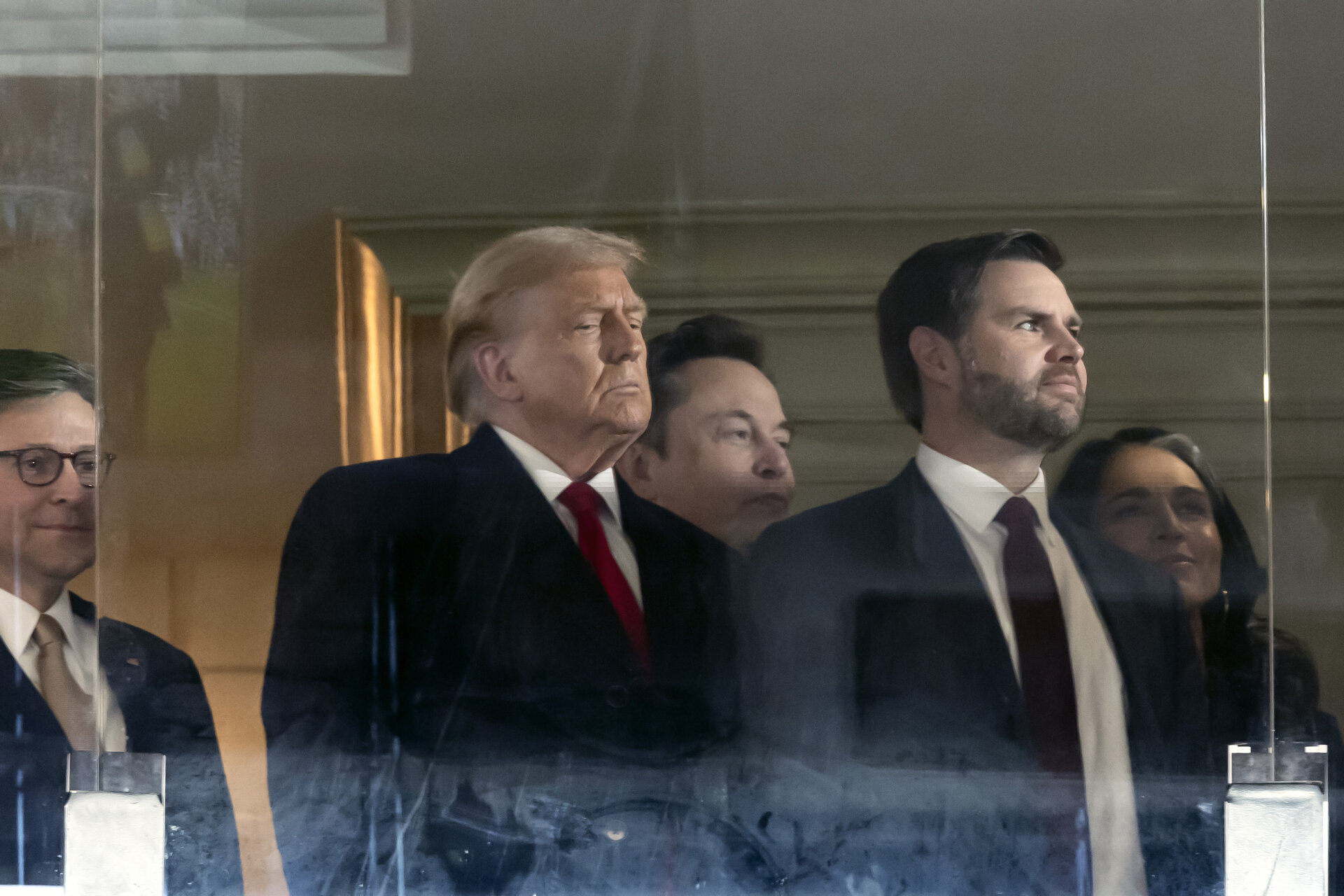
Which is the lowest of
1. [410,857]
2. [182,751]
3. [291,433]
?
[410,857]

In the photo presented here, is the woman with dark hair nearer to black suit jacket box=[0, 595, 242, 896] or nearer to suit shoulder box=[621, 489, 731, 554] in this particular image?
suit shoulder box=[621, 489, 731, 554]

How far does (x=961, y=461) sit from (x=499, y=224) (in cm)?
124

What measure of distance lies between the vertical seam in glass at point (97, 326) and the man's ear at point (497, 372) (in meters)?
1.00

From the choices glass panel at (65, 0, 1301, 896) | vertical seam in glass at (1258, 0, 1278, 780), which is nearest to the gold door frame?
glass panel at (65, 0, 1301, 896)

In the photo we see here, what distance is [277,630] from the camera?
255cm

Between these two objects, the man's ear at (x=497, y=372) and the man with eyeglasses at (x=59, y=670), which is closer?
the man's ear at (x=497, y=372)

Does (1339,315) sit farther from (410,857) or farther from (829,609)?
(410,857)

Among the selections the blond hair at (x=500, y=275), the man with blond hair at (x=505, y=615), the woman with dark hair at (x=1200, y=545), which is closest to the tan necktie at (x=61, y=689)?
the man with blond hair at (x=505, y=615)

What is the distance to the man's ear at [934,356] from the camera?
7.99 feet

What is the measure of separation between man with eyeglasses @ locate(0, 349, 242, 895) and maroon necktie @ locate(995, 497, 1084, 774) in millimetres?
2000

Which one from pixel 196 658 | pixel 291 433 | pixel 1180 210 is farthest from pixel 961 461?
pixel 196 658

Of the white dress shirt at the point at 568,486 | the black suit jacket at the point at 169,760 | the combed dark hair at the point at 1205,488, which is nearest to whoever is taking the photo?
the combed dark hair at the point at 1205,488

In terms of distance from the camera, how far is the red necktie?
250cm

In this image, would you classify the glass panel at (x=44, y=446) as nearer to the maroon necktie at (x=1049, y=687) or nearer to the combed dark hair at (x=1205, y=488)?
the maroon necktie at (x=1049, y=687)
